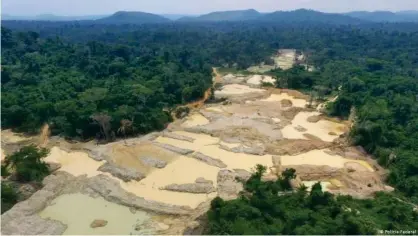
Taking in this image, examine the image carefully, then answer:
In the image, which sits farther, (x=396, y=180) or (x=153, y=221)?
(x=396, y=180)

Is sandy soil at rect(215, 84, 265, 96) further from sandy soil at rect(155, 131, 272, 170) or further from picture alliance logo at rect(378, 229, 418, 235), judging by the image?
picture alliance logo at rect(378, 229, 418, 235)

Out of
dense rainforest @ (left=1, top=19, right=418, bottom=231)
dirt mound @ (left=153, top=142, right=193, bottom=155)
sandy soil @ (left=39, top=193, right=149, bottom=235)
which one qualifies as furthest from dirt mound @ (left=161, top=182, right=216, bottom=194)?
dirt mound @ (left=153, top=142, right=193, bottom=155)

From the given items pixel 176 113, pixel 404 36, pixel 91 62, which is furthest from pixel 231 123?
pixel 404 36

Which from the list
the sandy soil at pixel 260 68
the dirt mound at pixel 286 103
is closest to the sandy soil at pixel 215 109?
the dirt mound at pixel 286 103

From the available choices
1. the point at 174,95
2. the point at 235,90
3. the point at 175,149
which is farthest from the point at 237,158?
the point at 235,90

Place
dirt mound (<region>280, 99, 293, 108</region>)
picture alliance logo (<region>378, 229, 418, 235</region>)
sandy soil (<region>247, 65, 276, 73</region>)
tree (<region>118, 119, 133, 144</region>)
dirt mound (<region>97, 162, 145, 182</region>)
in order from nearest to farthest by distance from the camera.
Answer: picture alliance logo (<region>378, 229, 418, 235</region>), dirt mound (<region>97, 162, 145, 182</region>), tree (<region>118, 119, 133, 144</region>), dirt mound (<region>280, 99, 293, 108</region>), sandy soil (<region>247, 65, 276, 73</region>)

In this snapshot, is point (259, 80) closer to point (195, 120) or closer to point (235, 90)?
point (235, 90)

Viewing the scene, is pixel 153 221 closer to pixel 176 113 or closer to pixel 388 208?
pixel 388 208
